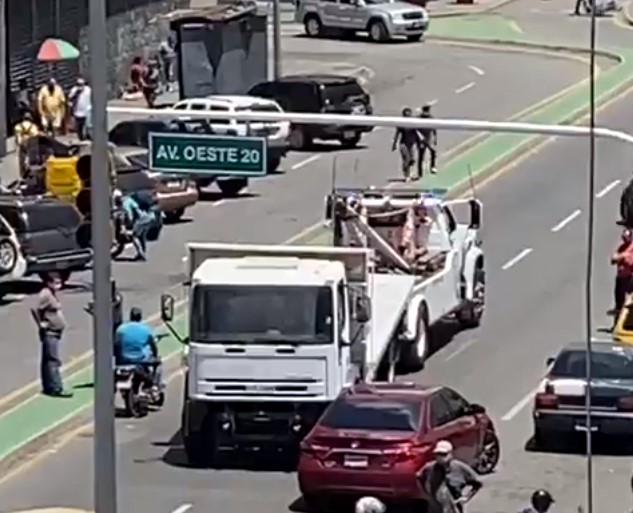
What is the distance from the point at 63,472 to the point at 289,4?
54174 millimetres

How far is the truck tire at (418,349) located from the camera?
3177 centimetres

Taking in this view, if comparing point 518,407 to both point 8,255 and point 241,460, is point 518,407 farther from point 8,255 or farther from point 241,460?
point 8,255

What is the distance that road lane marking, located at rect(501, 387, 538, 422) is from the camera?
96.5 ft

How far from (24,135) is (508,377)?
60.1ft

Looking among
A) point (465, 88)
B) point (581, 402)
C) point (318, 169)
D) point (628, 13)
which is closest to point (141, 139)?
point (318, 169)

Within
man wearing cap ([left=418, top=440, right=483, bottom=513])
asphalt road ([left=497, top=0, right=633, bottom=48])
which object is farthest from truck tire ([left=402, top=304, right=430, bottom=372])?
asphalt road ([left=497, top=0, right=633, bottom=48])

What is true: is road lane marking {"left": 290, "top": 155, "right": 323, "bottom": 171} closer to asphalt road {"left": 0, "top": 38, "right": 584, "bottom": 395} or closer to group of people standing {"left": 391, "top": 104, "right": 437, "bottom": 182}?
asphalt road {"left": 0, "top": 38, "right": 584, "bottom": 395}

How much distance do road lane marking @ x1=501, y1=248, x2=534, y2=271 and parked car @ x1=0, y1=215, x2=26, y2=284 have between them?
8.16 metres

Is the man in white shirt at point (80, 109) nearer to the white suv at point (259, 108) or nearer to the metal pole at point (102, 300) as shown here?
the white suv at point (259, 108)

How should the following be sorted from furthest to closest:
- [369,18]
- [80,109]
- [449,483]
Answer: [369,18] < [80,109] < [449,483]

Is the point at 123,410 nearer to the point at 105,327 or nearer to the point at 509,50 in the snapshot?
the point at 105,327

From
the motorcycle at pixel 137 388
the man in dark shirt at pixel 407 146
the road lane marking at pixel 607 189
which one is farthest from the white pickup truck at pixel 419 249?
the man in dark shirt at pixel 407 146

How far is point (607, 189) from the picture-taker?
150ft

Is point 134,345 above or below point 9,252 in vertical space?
below
